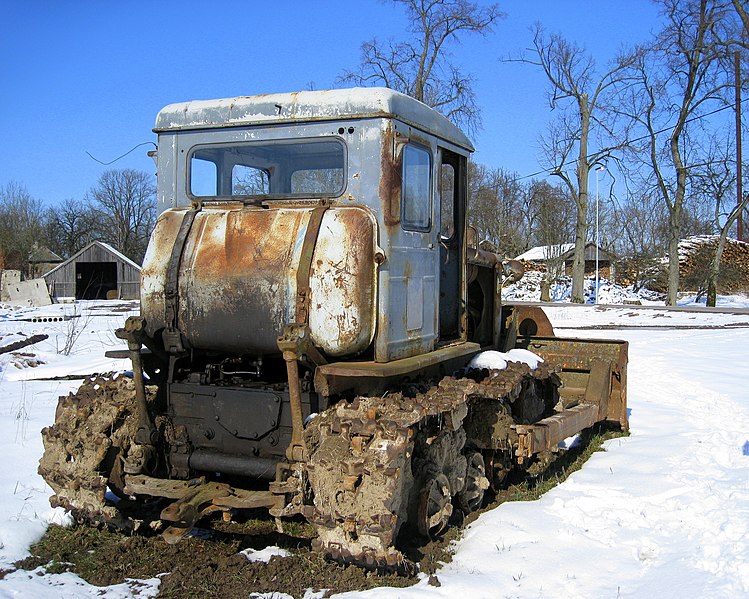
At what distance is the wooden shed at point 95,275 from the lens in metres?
50.5

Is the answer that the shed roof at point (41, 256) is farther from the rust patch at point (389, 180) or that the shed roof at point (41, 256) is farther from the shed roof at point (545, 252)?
the rust patch at point (389, 180)

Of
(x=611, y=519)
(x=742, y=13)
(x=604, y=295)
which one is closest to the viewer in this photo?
(x=611, y=519)

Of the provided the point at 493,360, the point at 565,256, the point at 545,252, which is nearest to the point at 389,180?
the point at 493,360

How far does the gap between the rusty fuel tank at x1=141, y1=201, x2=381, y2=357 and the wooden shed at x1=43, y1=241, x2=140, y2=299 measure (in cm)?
4511

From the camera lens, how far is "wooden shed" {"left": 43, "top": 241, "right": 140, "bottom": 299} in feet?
166

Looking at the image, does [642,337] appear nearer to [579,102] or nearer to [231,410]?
[231,410]

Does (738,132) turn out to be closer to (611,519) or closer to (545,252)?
(545,252)

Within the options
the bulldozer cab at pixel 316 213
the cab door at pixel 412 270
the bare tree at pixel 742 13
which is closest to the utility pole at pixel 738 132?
the bare tree at pixel 742 13

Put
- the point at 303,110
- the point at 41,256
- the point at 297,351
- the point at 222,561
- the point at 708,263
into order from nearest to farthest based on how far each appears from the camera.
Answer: the point at 297,351
the point at 222,561
the point at 303,110
the point at 708,263
the point at 41,256

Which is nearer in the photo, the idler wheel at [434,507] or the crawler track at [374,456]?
the crawler track at [374,456]

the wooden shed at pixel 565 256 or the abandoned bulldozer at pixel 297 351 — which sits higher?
the wooden shed at pixel 565 256

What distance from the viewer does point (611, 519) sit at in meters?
5.76

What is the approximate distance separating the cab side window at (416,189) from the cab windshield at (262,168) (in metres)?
0.56

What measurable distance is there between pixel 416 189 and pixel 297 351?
161cm
